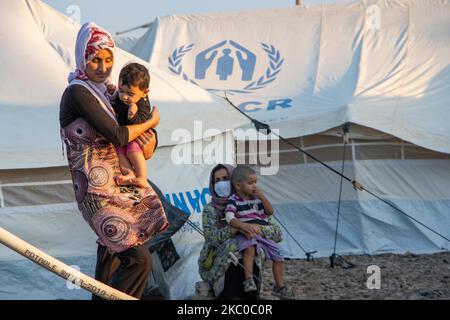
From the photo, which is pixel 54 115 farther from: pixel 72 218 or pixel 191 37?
pixel 191 37

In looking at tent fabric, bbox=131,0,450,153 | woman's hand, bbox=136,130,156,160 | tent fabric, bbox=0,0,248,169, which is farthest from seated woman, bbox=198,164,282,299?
tent fabric, bbox=131,0,450,153

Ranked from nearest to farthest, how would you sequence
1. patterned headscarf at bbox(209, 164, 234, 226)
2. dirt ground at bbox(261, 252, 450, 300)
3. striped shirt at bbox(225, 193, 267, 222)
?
striped shirt at bbox(225, 193, 267, 222)
patterned headscarf at bbox(209, 164, 234, 226)
dirt ground at bbox(261, 252, 450, 300)

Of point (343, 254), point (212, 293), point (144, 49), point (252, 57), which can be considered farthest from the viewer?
point (144, 49)

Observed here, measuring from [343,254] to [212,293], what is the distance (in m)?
2.85

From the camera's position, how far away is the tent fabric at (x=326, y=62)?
7941 millimetres

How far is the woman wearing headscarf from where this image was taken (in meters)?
3.27

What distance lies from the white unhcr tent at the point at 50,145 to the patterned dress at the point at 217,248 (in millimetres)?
317

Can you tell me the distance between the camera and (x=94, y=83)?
3.37 metres

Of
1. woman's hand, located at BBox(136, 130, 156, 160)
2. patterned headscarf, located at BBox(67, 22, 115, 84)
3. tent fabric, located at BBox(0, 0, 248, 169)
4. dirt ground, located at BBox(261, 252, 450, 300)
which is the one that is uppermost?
tent fabric, located at BBox(0, 0, 248, 169)

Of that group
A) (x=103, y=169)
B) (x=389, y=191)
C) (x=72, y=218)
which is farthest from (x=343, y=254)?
(x=103, y=169)

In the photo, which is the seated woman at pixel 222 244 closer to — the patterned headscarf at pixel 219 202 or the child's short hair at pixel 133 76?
the patterned headscarf at pixel 219 202

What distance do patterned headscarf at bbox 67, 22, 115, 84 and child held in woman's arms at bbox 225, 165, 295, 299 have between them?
6.96 ft

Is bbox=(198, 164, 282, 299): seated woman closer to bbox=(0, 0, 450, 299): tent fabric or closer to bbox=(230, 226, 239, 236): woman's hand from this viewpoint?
bbox=(230, 226, 239, 236): woman's hand

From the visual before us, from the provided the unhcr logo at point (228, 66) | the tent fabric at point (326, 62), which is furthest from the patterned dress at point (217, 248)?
the unhcr logo at point (228, 66)
